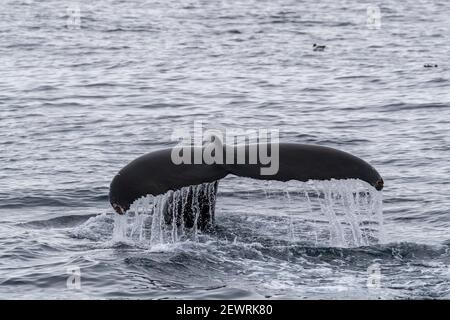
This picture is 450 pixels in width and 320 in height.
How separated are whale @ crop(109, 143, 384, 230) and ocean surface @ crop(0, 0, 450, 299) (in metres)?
0.24

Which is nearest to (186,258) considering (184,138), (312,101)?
(184,138)

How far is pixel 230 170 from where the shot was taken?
375 inches

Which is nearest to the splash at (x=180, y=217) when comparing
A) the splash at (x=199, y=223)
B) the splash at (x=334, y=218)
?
the splash at (x=199, y=223)

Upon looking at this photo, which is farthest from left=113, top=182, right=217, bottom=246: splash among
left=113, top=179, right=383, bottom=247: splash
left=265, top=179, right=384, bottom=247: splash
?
left=265, top=179, right=384, bottom=247: splash

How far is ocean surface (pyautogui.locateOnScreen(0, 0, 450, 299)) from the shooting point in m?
9.73

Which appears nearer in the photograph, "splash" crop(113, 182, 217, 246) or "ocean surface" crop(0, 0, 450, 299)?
"ocean surface" crop(0, 0, 450, 299)

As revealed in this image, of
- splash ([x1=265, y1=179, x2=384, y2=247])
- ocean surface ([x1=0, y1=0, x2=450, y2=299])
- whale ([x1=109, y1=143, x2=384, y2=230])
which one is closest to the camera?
whale ([x1=109, y1=143, x2=384, y2=230])

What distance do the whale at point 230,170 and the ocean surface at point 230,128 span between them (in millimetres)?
235

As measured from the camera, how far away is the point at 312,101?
70.9 feet

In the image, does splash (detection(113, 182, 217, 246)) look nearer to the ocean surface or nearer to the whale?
the ocean surface

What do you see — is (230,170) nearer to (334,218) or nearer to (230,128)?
(334,218)

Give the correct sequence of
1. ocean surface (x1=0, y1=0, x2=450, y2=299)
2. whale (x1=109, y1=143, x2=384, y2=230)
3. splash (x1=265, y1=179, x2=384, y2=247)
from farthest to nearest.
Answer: splash (x1=265, y1=179, x2=384, y2=247)
ocean surface (x1=0, y1=0, x2=450, y2=299)
whale (x1=109, y1=143, x2=384, y2=230)
